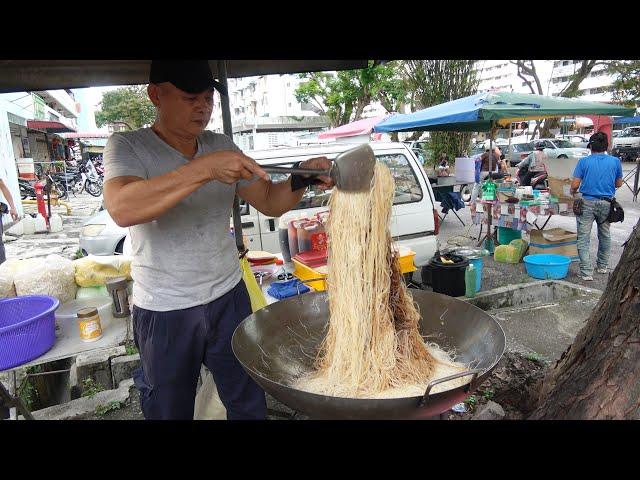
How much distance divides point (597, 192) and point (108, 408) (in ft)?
23.1

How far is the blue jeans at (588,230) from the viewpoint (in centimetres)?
655

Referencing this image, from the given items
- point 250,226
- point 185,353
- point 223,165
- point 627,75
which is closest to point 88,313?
point 185,353

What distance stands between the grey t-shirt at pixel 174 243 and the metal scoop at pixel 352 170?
0.50 meters

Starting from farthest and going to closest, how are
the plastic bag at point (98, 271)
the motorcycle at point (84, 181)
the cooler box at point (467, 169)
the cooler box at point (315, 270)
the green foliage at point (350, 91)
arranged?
1. the green foliage at point (350, 91)
2. the motorcycle at point (84, 181)
3. the cooler box at point (467, 169)
4. the plastic bag at point (98, 271)
5. the cooler box at point (315, 270)

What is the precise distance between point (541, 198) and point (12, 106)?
17.1m

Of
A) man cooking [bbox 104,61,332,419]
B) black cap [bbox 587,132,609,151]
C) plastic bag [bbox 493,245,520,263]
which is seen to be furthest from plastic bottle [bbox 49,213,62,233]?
black cap [bbox 587,132,609,151]

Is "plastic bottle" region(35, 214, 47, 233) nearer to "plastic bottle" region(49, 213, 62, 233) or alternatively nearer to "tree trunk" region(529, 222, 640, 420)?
"plastic bottle" region(49, 213, 62, 233)

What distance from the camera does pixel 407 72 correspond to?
19.5 meters

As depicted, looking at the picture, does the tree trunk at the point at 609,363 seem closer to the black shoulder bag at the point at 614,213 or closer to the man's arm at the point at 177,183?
the man's arm at the point at 177,183

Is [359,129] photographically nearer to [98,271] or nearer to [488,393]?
[98,271]

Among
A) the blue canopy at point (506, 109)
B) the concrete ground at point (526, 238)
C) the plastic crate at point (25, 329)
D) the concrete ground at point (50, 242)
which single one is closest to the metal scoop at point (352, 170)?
the plastic crate at point (25, 329)

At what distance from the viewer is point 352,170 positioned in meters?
1.83

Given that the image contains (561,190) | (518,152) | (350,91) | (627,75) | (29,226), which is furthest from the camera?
(518,152)

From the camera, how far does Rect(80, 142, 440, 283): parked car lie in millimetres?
5832
